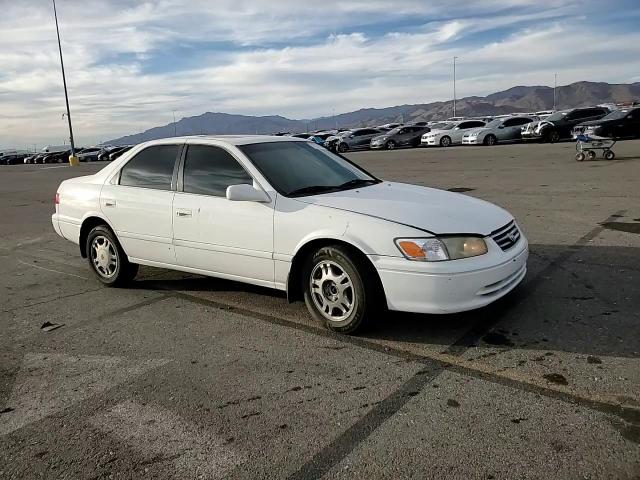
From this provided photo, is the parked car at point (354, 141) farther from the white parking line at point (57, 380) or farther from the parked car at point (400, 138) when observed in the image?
the white parking line at point (57, 380)

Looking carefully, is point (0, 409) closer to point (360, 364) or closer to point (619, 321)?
point (360, 364)

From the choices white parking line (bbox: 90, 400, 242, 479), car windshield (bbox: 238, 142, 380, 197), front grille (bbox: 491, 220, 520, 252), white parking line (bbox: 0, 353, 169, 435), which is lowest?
white parking line (bbox: 90, 400, 242, 479)

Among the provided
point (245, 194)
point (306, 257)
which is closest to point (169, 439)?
point (306, 257)

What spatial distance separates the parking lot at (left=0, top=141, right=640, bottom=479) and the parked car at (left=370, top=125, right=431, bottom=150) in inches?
1218

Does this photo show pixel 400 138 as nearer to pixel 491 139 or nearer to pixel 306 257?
pixel 491 139

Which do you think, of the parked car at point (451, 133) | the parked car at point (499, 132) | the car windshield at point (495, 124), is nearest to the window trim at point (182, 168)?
the parked car at point (499, 132)

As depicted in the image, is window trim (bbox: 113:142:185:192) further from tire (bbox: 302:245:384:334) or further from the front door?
tire (bbox: 302:245:384:334)

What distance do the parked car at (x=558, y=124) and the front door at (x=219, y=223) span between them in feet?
85.6

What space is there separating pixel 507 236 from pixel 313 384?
194cm

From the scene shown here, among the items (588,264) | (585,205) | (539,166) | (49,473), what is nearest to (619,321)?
(588,264)

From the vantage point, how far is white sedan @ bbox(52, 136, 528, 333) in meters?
3.91

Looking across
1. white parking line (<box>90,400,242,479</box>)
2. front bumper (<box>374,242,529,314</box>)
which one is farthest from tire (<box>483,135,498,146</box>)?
white parking line (<box>90,400,242,479</box>)

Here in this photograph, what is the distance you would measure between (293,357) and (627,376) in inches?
81.7

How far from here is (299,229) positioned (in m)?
4.29
